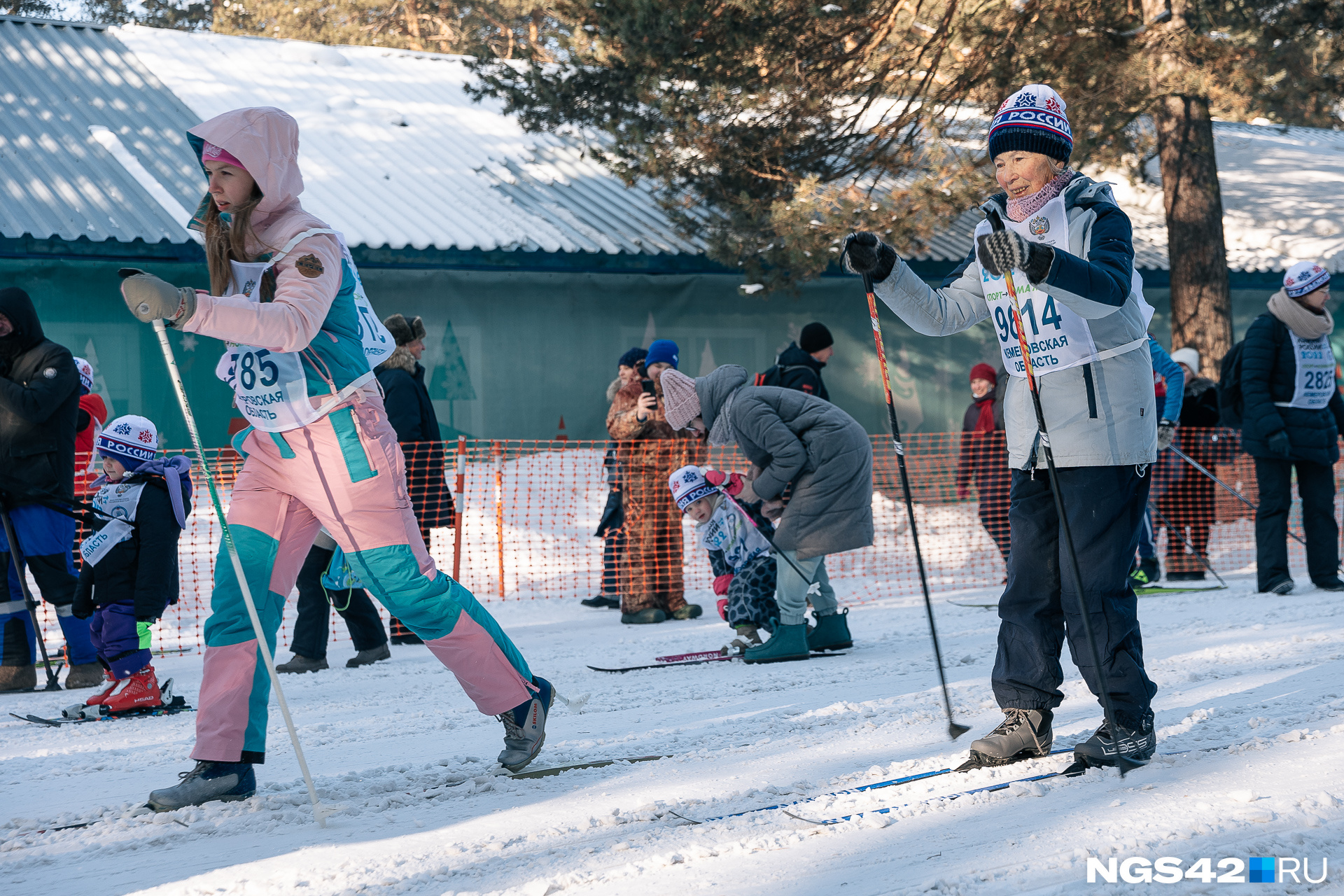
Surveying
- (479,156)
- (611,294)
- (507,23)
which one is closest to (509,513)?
(611,294)

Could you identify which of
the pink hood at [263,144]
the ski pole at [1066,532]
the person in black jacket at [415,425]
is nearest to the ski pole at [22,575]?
the person in black jacket at [415,425]

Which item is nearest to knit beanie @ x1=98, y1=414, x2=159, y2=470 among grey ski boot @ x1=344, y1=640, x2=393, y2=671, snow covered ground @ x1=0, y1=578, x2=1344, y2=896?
snow covered ground @ x1=0, y1=578, x2=1344, y2=896

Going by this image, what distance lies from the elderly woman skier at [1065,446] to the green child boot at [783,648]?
262 cm

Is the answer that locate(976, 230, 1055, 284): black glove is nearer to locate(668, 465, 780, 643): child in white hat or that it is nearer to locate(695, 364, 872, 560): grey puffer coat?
locate(695, 364, 872, 560): grey puffer coat

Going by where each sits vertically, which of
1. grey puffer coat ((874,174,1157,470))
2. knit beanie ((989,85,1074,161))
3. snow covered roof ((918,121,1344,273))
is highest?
snow covered roof ((918,121,1344,273))

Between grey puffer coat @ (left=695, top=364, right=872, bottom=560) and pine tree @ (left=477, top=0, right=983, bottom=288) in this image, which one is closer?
grey puffer coat @ (left=695, top=364, right=872, bottom=560)

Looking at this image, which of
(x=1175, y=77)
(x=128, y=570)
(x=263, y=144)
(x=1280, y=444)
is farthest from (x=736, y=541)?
(x=1175, y=77)

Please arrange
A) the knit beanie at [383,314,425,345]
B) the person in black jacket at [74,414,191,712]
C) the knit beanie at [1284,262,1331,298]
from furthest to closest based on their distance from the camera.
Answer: the knit beanie at [1284,262,1331,298], the knit beanie at [383,314,425,345], the person in black jacket at [74,414,191,712]

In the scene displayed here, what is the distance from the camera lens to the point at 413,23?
28.4 m

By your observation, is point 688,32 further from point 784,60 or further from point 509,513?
point 509,513

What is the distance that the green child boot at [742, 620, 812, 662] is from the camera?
20.7ft

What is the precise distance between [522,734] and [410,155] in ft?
40.6

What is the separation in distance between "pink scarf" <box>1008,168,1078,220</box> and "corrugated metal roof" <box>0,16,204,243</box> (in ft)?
32.2

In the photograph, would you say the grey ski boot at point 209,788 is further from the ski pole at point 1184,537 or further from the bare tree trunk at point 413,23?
the bare tree trunk at point 413,23
